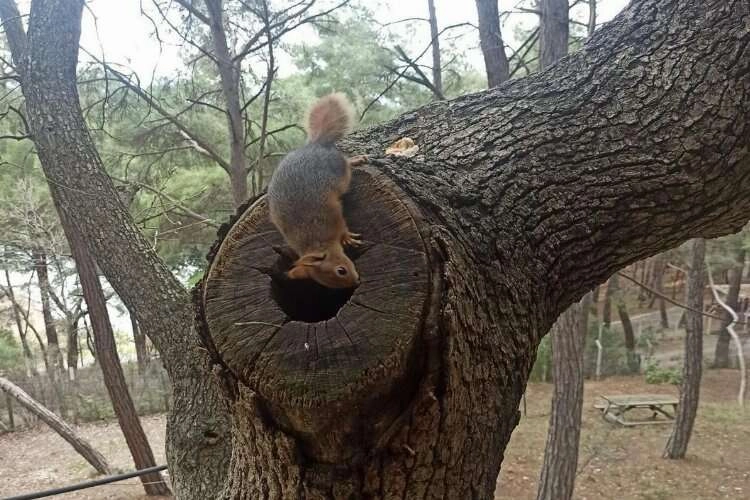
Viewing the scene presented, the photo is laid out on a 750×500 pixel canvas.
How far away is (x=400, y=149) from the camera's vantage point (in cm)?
156

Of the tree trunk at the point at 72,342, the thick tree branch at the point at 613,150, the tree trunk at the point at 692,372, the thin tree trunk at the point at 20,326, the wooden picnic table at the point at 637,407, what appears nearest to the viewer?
the thick tree branch at the point at 613,150

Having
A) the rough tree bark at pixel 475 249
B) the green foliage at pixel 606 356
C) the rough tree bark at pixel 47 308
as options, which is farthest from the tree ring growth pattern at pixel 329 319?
the green foliage at pixel 606 356

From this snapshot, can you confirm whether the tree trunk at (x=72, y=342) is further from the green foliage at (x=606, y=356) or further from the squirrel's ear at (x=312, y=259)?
the squirrel's ear at (x=312, y=259)

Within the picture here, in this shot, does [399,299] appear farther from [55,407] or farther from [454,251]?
[55,407]

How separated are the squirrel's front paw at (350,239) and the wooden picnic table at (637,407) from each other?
8.04 metres

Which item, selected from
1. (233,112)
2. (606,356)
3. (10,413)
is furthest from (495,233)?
(606,356)

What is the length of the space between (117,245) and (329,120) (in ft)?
3.88

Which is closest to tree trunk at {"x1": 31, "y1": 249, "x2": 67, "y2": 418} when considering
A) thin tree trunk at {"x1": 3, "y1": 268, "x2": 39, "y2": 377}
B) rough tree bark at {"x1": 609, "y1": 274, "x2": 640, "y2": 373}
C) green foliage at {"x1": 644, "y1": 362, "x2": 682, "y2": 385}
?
thin tree trunk at {"x1": 3, "y1": 268, "x2": 39, "y2": 377}

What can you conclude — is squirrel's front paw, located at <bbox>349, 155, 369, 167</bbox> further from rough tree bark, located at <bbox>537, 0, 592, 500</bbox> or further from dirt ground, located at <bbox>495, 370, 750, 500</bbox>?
dirt ground, located at <bbox>495, 370, 750, 500</bbox>

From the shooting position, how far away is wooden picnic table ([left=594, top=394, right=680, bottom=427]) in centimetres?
827

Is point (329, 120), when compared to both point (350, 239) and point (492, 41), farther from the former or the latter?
point (492, 41)

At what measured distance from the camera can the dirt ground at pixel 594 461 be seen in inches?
249

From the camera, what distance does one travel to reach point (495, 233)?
131cm

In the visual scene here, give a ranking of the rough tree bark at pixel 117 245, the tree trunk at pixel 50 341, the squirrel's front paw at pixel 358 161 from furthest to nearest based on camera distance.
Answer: the tree trunk at pixel 50 341
the rough tree bark at pixel 117 245
the squirrel's front paw at pixel 358 161
